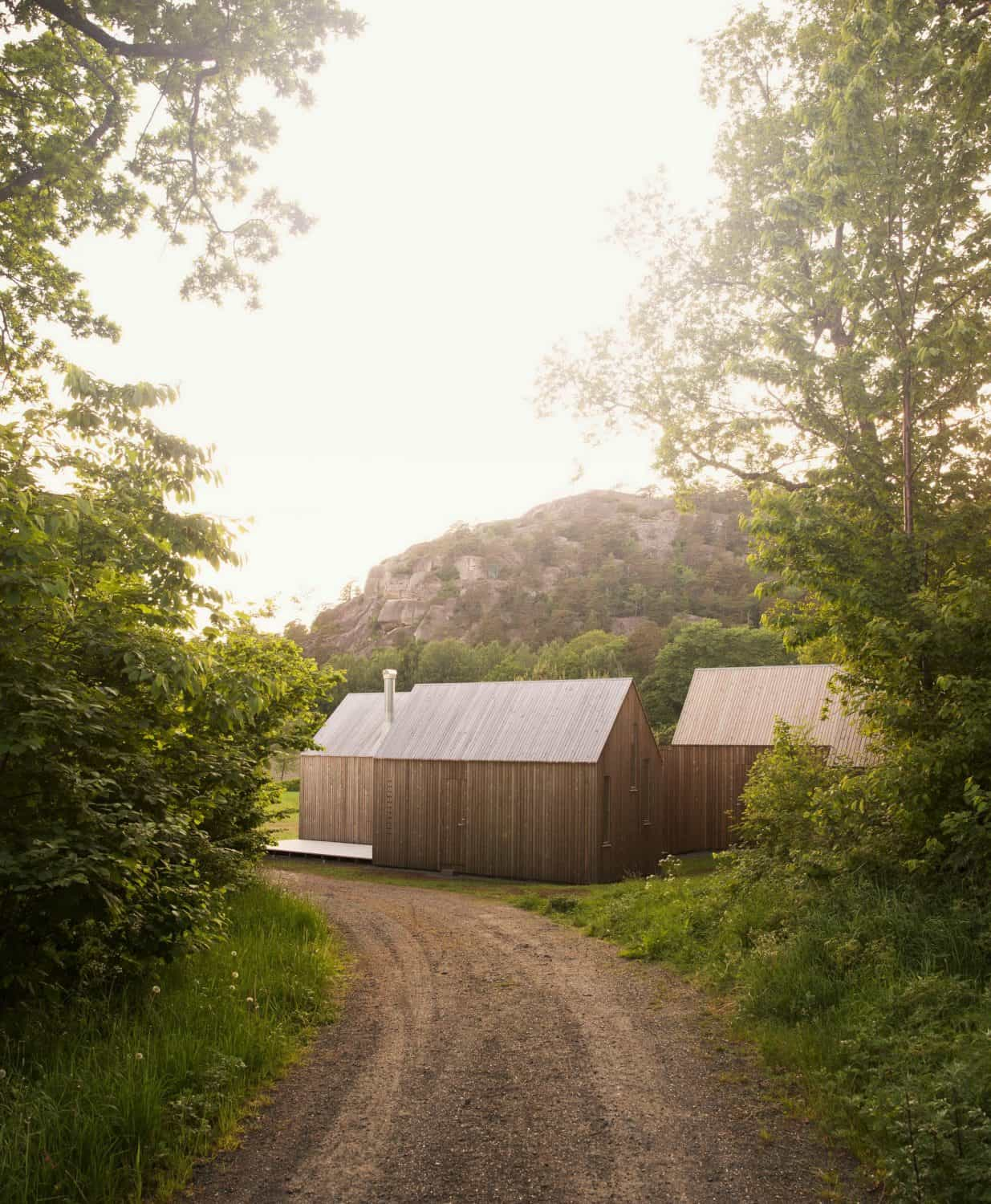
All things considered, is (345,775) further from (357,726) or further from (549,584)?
(549,584)

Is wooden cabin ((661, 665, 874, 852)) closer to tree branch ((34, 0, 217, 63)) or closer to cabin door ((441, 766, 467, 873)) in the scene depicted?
cabin door ((441, 766, 467, 873))

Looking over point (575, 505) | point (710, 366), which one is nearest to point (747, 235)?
point (710, 366)

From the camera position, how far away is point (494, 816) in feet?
64.4

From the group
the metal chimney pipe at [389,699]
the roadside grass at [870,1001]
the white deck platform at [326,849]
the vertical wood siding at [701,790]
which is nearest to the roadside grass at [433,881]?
the white deck platform at [326,849]

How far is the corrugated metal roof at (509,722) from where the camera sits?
62.7 feet

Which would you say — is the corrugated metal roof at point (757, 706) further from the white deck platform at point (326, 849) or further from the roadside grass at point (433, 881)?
the white deck platform at point (326, 849)

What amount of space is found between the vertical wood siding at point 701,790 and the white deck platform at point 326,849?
8.40 meters

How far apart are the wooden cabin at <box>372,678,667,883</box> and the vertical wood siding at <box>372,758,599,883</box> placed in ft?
0.08

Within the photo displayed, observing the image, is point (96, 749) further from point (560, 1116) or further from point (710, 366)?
point (710, 366)

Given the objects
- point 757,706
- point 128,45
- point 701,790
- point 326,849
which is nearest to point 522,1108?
point 128,45

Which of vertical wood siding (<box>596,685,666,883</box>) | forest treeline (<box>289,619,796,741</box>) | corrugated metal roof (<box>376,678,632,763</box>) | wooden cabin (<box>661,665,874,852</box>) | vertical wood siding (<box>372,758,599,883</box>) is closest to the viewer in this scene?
vertical wood siding (<box>372,758,599,883</box>)

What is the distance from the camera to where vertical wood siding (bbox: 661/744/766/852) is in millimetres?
22172

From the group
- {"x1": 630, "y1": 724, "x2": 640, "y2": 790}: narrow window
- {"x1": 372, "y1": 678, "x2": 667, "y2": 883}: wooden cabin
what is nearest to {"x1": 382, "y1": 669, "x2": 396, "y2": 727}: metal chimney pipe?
{"x1": 372, "y1": 678, "x2": 667, "y2": 883}: wooden cabin

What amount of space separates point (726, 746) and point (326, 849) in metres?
11.8
